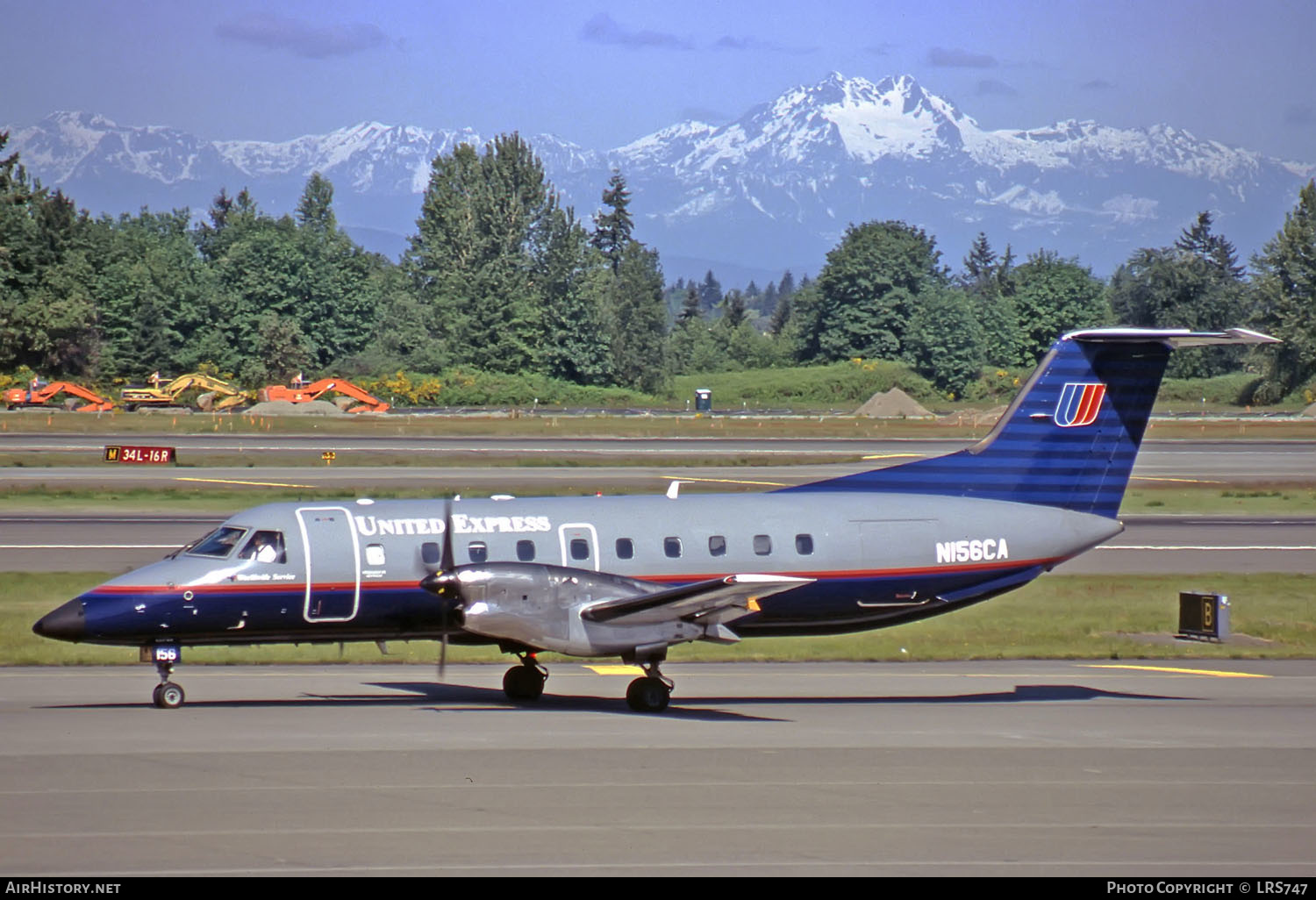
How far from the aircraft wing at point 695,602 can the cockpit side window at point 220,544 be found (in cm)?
502

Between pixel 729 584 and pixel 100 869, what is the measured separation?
9.30 m

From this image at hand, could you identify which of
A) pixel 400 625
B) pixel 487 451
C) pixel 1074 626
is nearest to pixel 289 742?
pixel 400 625

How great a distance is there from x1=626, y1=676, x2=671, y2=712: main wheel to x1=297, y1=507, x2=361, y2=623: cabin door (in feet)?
13.5

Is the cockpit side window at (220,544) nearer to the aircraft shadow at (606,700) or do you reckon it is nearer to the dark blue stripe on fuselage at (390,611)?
the dark blue stripe on fuselage at (390,611)

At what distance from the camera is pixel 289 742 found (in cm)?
1756

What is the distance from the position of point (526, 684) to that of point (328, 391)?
3215 inches

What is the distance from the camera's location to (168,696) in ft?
65.7

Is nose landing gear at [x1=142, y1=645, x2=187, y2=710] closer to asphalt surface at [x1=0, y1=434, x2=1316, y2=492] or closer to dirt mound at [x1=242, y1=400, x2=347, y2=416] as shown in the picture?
asphalt surface at [x1=0, y1=434, x2=1316, y2=492]

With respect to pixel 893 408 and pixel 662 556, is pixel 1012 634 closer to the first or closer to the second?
pixel 662 556

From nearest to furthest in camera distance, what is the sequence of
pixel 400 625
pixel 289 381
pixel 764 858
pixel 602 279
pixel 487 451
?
pixel 764 858 < pixel 400 625 < pixel 487 451 < pixel 289 381 < pixel 602 279

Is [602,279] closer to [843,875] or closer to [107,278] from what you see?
[107,278]

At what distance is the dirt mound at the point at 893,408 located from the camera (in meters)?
102

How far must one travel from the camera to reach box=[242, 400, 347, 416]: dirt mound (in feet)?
298

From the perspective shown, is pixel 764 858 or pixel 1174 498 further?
pixel 1174 498
